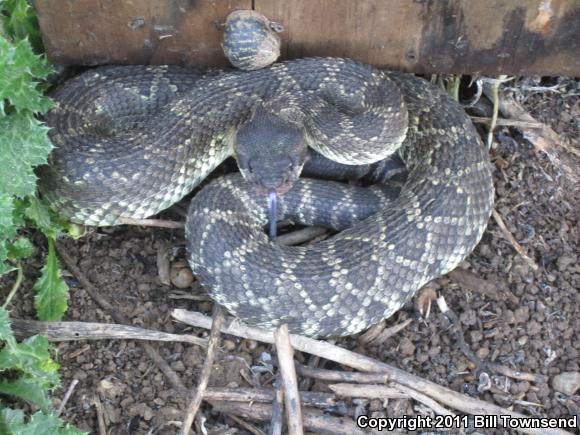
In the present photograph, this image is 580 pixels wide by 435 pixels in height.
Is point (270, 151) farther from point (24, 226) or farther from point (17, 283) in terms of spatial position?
point (17, 283)

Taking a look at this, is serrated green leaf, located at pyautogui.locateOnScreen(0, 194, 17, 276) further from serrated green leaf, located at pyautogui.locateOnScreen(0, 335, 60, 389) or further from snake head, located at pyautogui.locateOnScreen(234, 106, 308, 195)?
snake head, located at pyautogui.locateOnScreen(234, 106, 308, 195)

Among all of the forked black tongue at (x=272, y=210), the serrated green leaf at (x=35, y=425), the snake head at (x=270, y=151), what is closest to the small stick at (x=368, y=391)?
the forked black tongue at (x=272, y=210)

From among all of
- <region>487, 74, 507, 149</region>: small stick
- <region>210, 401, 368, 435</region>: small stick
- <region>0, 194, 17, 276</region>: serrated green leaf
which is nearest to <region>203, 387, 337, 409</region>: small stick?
<region>210, 401, 368, 435</region>: small stick

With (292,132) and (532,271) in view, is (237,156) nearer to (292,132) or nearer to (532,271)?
(292,132)

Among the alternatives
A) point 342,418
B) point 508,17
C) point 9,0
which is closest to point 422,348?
point 342,418

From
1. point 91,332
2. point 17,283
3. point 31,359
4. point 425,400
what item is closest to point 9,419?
point 31,359

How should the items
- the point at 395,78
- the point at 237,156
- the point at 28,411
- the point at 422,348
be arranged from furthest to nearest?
the point at 395,78 → the point at 237,156 → the point at 422,348 → the point at 28,411
